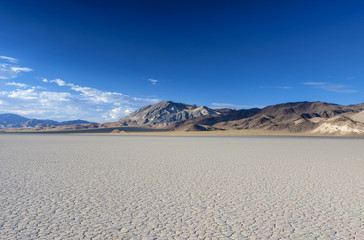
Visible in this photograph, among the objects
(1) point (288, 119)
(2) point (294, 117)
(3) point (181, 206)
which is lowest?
(3) point (181, 206)

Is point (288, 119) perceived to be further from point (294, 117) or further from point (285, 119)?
point (294, 117)

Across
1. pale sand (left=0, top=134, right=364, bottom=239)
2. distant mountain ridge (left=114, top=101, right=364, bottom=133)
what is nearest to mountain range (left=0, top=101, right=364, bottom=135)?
distant mountain ridge (left=114, top=101, right=364, bottom=133)

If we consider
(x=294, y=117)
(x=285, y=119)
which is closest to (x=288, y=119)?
(x=285, y=119)

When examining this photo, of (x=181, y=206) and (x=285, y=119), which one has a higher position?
(x=285, y=119)

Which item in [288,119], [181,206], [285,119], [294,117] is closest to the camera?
[181,206]

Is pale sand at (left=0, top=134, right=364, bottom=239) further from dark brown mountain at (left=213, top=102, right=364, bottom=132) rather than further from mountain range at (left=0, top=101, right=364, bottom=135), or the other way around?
dark brown mountain at (left=213, top=102, right=364, bottom=132)

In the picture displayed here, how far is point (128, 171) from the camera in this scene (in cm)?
974

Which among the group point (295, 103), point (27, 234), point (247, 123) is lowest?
point (27, 234)

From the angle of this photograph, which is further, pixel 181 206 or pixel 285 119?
pixel 285 119

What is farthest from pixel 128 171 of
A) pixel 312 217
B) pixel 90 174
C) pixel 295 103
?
pixel 295 103

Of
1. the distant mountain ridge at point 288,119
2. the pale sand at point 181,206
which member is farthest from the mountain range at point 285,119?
the pale sand at point 181,206

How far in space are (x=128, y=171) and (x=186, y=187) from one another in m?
3.41

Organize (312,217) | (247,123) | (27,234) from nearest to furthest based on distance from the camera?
(27,234)
(312,217)
(247,123)

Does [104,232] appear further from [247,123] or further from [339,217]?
[247,123]
